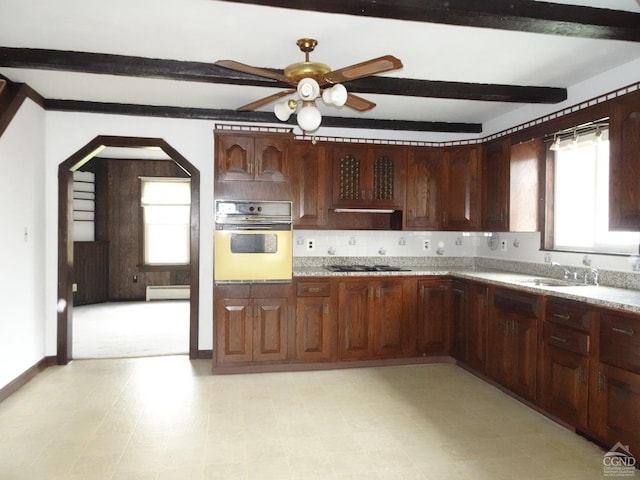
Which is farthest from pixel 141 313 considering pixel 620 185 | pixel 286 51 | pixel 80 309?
pixel 620 185

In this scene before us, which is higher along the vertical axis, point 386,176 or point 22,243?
point 386,176

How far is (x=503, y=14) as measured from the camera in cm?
223

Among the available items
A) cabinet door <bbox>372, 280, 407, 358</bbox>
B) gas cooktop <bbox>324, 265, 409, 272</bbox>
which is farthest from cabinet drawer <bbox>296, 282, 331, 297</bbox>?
cabinet door <bbox>372, 280, 407, 358</bbox>

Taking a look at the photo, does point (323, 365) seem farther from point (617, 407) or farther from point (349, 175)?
point (617, 407)

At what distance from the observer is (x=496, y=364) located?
11.8ft

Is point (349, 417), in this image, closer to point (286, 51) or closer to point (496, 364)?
point (496, 364)

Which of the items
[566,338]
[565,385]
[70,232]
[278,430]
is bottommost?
[278,430]

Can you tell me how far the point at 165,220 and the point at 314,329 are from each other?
4849mm

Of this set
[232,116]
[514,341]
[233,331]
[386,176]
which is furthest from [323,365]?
[232,116]

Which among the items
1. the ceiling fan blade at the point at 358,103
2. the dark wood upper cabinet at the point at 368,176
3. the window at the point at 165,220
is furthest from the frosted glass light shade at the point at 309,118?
the window at the point at 165,220

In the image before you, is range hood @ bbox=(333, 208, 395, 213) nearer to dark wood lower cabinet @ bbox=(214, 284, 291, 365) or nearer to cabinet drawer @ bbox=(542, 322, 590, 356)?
dark wood lower cabinet @ bbox=(214, 284, 291, 365)

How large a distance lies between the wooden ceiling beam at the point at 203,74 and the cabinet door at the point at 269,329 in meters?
1.91

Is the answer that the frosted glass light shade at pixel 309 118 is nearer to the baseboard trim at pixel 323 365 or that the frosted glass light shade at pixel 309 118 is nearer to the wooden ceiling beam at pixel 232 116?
the wooden ceiling beam at pixel 232 116

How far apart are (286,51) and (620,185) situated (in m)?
2.37
